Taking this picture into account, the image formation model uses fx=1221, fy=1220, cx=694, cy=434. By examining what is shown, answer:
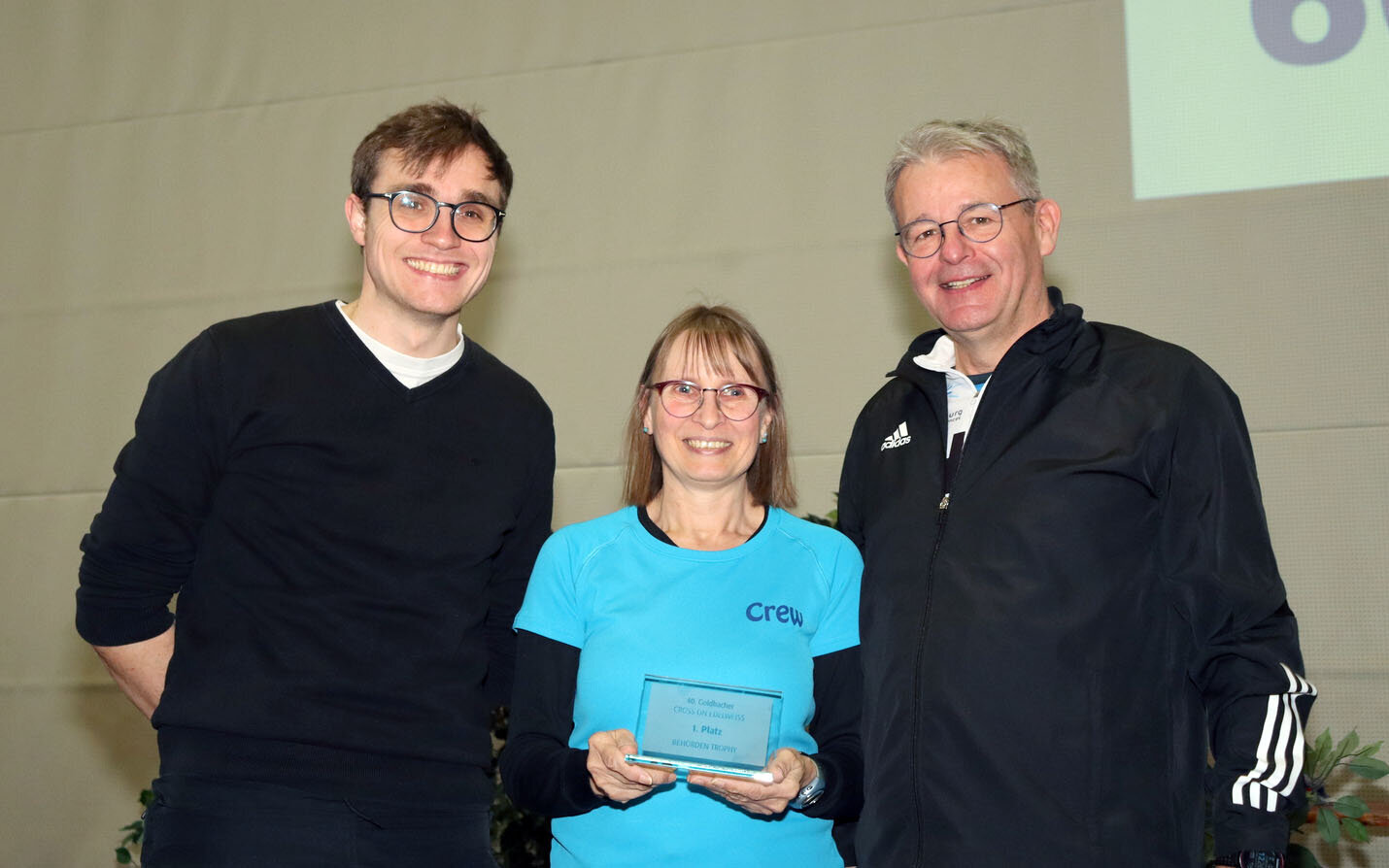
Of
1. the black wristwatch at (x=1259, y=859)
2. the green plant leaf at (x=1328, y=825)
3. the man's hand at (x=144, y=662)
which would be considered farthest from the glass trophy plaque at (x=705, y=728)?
the green plant leaf at (x=1328, y=825)

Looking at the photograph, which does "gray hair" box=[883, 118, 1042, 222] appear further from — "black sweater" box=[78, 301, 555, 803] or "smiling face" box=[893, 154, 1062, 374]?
"black sweater" box=[78, 301, 555, 803]

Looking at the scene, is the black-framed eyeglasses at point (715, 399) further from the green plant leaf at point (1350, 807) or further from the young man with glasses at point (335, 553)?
the green plant leaf at point (1350, 807)

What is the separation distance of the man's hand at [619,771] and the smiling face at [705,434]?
0.47 metres

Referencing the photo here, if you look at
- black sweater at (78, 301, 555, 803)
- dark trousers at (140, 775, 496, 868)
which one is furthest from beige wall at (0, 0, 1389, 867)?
dark trousers at (140, 775, 496, 868)

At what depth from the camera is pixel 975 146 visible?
2084 millimetres

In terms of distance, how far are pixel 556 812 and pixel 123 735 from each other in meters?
3.96

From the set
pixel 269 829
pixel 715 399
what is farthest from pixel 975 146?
pixel 269 829

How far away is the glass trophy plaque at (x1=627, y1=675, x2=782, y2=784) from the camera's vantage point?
67.0 inches

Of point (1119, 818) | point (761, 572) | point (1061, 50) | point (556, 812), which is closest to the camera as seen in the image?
point (1119, 818)

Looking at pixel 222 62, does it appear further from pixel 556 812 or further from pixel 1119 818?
pixel 1119 818

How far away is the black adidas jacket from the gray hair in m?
0.30

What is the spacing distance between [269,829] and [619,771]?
51 cm

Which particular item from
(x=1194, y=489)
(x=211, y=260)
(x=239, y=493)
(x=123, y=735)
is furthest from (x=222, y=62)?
(x=1194, y=489)

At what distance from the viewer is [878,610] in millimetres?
1964
